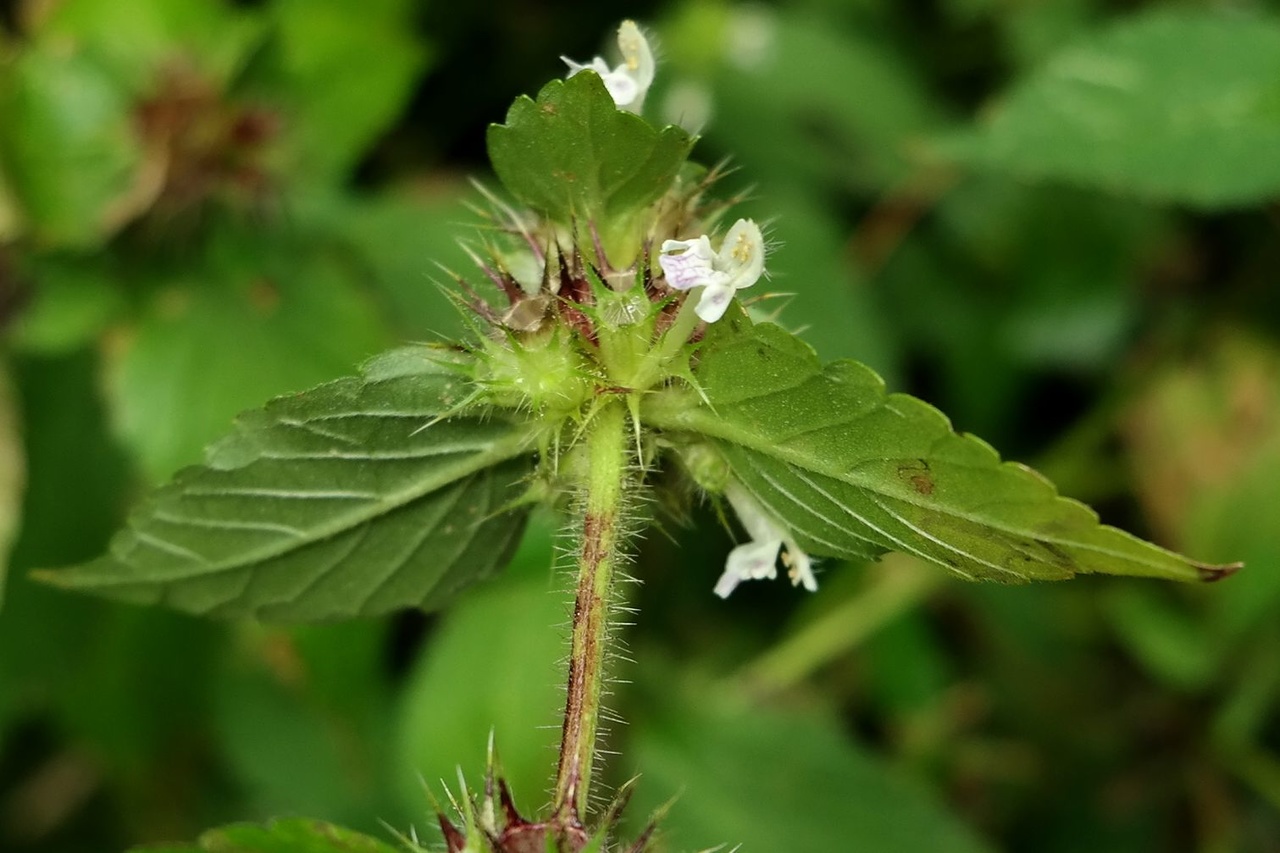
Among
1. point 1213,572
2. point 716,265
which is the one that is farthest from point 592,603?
point 1213,572

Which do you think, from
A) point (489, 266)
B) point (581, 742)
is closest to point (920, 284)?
point (489, 266)

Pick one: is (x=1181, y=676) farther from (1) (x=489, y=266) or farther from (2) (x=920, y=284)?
(1) (x=489, y=266)

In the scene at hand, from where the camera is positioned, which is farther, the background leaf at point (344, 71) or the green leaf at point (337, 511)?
the background leaf at point (344, 71)

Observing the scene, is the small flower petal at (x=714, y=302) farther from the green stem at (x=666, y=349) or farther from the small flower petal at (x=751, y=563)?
the small flower petal at (x=751, y=563)

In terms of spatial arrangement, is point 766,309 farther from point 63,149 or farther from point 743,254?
point 63,149

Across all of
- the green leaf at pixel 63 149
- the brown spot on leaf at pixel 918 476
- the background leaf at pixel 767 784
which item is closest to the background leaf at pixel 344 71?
the green leaf at pixel 63 149
